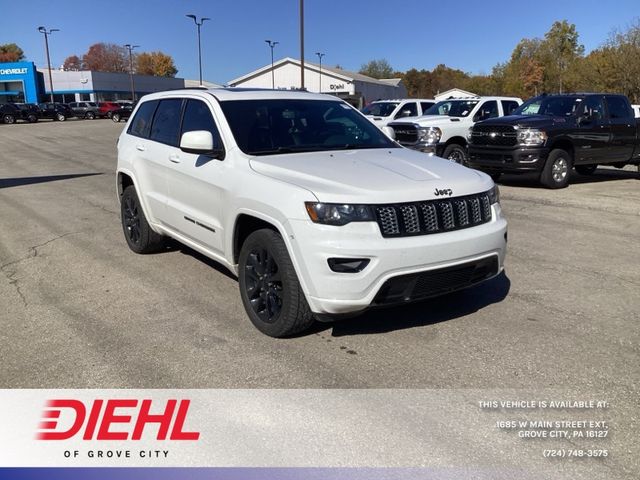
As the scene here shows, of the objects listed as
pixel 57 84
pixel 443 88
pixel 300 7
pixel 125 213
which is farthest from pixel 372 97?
pixel 125 213

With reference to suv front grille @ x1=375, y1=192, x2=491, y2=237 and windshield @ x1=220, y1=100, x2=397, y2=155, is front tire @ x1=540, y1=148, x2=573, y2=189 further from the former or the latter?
suv front grille @ x1=375, y1=192, x2=491, y2=237

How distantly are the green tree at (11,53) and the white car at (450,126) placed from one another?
11220 cm

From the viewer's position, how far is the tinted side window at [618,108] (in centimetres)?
1233

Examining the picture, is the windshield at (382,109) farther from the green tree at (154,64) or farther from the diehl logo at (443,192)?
the green tree at (154,64)

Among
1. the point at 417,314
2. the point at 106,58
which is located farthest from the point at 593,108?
the point at 106,58

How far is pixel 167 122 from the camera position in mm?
5836

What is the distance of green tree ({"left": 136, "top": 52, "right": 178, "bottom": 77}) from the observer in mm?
121250

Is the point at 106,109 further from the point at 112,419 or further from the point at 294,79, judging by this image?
the point at 112,419

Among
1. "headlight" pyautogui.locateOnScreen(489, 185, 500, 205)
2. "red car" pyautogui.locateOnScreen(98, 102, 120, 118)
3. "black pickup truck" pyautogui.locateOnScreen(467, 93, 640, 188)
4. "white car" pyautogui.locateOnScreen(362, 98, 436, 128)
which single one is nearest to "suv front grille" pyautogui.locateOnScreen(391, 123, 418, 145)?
"black pickup truck" pyautogui.locateOnScreen(467, 93, 640, 188)

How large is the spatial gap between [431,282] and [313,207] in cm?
96

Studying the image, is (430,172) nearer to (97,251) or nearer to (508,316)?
(508,316)

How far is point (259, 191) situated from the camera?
4.11 metres

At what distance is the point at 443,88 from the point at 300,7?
269 ft

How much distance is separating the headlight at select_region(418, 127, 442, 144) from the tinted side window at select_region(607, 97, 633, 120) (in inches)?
142
